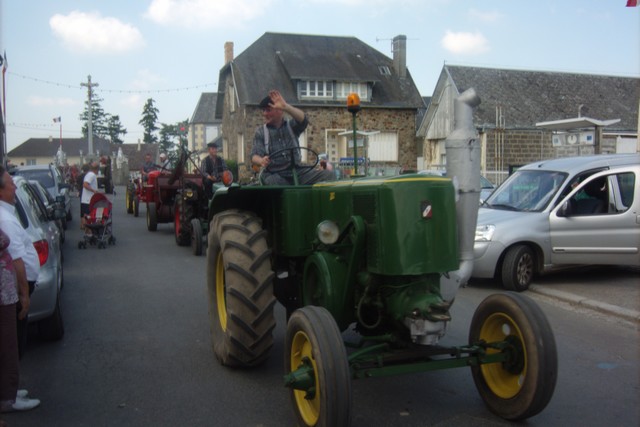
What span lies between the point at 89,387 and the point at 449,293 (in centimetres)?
287

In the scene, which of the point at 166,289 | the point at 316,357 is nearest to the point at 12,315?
the point at 316,357

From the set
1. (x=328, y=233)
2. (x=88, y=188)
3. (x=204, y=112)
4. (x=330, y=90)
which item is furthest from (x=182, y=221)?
(x=204, y=112)

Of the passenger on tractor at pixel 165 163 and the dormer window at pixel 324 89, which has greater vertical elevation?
the dormer window at pixel 324 89

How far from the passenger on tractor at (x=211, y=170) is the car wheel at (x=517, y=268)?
6311 mm

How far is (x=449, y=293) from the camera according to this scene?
4.41 meters

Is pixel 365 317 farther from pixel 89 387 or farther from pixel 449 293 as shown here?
pixel 89 387

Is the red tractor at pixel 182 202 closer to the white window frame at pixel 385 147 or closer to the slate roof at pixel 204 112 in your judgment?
the white window frame at pixel 385 147

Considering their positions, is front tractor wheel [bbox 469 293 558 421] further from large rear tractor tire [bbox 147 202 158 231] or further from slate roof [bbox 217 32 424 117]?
slate roof [bbox 217 32 424 117]

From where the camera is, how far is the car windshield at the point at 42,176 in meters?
16.7

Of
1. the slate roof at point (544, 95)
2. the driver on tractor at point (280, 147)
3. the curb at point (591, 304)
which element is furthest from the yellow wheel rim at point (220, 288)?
the slate roof at point (544, 95)

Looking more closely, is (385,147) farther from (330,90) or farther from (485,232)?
(485,232)

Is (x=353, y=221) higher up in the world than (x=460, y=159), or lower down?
lower down

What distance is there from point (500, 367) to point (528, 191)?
577cm

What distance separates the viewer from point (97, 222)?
13008mm
